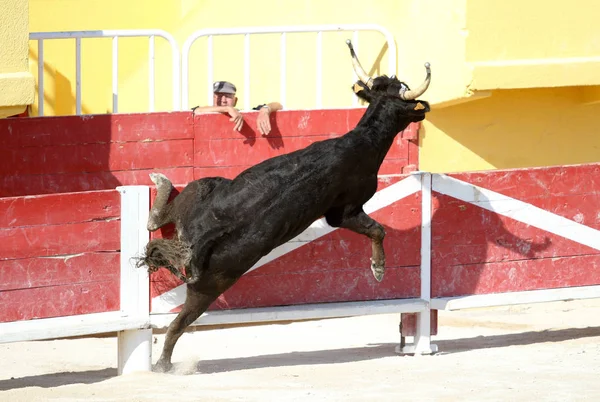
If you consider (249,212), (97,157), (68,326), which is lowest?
(68,326)

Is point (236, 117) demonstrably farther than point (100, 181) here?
Yes

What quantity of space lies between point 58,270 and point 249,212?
3.61ft

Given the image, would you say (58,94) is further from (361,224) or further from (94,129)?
(361,224)

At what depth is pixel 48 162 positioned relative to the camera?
9.74 meters

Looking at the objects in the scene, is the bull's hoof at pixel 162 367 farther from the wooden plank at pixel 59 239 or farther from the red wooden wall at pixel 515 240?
the red wooden wall at pixel 515 240

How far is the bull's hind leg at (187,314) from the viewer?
774 centimetres

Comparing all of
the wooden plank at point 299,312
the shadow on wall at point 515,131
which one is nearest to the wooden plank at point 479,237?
the wooden plank at point 299,312

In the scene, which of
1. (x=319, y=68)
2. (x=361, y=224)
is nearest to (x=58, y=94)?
(x=319, y=68)

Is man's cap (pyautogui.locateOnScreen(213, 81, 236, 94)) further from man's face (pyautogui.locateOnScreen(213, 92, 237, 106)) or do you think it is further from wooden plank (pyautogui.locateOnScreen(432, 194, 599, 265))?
A: wooden plank (pyautogui.locateOnScreen(432, 194, 599, 265))

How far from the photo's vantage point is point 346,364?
26.5 ft

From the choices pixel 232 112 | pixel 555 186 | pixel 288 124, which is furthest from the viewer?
pixel 288 124

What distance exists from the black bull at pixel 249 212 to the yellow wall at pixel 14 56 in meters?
1.67

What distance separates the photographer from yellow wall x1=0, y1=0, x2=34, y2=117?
8.91 meters

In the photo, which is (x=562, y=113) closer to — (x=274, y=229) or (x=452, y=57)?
(x=452, y=57)
